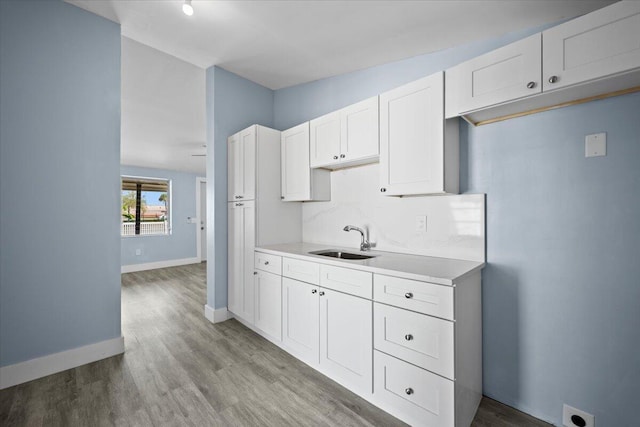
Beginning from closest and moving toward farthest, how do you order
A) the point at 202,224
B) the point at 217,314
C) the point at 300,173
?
the point at 300,173
the point at 217,314
the point at 202,224

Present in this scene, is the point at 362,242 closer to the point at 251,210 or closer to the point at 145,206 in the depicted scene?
the point at 251,210

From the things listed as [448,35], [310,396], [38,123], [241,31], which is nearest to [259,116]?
[241,31]

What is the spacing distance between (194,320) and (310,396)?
189cm

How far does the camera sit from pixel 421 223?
2.10m

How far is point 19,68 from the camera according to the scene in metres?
1.93

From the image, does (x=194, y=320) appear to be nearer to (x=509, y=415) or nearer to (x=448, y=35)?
(x=509, y=415)

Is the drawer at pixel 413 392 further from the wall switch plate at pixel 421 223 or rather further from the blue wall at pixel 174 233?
the blue wall at pixel 174 233

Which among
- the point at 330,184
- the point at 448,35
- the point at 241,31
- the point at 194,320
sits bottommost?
the point at 194,320

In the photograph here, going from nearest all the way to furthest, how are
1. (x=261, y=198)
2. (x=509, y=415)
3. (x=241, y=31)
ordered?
(x=509, y=415) < (x=241, y=31) < (x=261, y=198)

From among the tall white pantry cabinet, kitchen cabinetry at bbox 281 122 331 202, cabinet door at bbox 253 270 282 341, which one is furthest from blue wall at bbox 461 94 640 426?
the tall white pantry cabinet

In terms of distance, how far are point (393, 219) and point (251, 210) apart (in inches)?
55.9

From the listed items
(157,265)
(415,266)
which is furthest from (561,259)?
(157,265)

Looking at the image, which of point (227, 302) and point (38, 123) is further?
point (227, 302)

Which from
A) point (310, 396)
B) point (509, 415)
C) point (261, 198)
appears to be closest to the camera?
point (509, 415)
